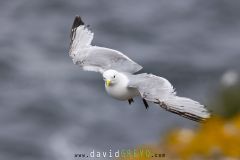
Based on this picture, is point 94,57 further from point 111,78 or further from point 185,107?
A: point 185,107

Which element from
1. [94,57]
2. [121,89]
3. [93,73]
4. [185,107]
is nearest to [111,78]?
[121,89]

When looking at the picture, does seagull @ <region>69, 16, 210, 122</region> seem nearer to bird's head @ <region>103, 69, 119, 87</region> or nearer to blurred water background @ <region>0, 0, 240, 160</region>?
bird's head @ <region>103, 69, 119, 87</region>

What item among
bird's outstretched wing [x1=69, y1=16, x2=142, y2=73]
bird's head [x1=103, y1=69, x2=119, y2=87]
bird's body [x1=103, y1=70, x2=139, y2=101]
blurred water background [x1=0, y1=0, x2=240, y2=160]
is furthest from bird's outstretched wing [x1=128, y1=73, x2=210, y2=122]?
blurred water background [x1=0, y1=0, x2=240, y2=160]

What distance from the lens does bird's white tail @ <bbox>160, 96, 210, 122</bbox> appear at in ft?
32.3

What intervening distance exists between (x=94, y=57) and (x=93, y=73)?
17.2m

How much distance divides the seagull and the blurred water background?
1047 centimetres

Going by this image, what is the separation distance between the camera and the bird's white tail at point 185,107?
985 cm

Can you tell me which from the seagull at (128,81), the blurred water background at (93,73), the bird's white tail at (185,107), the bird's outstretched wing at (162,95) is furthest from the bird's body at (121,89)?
the blurred water background at (93,73)

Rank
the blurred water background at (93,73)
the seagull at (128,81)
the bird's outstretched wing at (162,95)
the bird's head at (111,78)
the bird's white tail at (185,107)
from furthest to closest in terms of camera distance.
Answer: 1. the blurred water background at (93,73)
2. the bird's head at (111,78)
3. the seagull at (128,81)
4. the bird's outstretched wing at (162,95)
5. the bird's white tail at (185,107)

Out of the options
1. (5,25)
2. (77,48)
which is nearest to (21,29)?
(5,25)

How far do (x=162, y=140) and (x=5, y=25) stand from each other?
30.3 metres

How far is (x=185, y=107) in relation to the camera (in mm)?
10812

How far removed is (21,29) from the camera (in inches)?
1373

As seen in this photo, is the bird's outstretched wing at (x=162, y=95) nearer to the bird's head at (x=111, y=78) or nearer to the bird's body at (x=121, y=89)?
the bird's body at (x=121, y=89)
